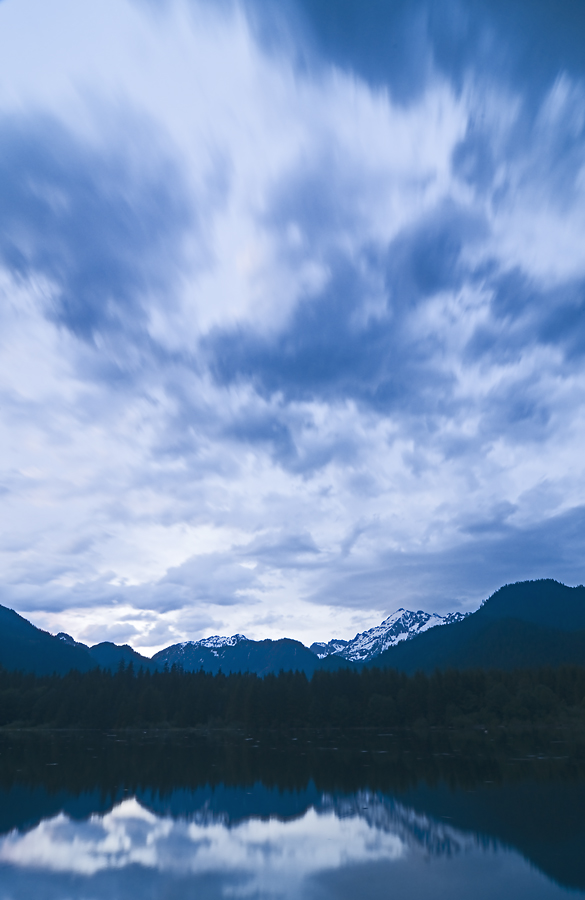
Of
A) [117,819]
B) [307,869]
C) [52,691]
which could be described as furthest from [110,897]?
[52,691]

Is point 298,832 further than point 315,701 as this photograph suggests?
No

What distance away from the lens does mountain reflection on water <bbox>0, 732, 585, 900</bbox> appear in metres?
20.4

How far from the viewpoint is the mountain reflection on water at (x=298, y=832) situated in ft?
67.1

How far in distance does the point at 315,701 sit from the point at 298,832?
12029cm

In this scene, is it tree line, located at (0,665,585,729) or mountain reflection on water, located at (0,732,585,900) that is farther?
tree line, located at (0,665,585,729)

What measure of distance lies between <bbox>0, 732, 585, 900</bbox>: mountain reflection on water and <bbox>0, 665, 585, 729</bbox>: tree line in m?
89.2

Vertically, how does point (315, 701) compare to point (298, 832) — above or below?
above

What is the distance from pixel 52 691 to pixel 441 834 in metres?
170

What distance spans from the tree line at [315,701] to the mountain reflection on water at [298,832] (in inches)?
3512

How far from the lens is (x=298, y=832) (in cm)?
2923

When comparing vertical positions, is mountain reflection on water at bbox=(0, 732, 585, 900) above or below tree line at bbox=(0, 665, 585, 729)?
below

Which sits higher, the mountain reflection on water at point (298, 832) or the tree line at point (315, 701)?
the tree line at point (315, 701)

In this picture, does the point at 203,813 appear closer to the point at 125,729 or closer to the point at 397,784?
the point at 397,784

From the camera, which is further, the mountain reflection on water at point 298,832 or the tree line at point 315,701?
the tree line at point 315,701
